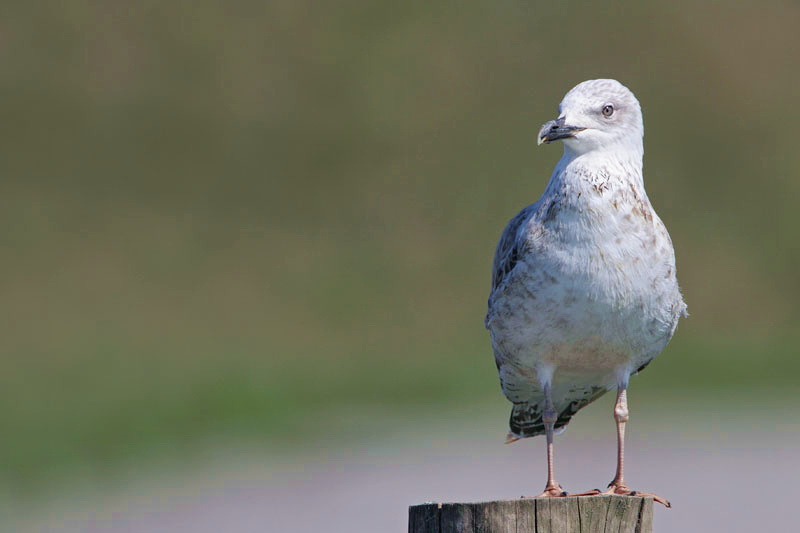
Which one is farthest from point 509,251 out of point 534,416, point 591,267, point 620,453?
point 534,416

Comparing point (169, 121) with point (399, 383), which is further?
point (169, 121)

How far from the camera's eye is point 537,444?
1358cm

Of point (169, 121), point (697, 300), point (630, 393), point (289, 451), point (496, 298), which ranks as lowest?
point (496, 298)

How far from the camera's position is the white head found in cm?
584

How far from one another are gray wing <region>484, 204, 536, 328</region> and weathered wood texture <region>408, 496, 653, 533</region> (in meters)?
1.48

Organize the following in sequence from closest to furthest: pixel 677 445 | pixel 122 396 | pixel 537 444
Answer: pixel 677 445, pixel 537 444, pixel 122 396

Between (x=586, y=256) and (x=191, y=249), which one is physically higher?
(x=191, y=249)

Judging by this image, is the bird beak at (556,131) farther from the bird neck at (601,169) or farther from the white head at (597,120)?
the bird neck at (601,169)

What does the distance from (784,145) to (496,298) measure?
15370 millimetres

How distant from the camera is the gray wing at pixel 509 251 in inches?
238

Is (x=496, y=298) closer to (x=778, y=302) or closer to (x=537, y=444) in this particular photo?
(x=537, y=444)

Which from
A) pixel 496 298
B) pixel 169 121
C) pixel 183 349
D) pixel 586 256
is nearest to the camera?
pixel 586 256

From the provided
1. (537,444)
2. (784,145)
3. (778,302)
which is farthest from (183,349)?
(784,145)

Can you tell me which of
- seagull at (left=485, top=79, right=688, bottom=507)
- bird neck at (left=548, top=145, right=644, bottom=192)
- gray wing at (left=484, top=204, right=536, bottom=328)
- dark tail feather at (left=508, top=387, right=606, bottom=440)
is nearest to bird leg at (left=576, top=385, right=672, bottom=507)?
seagull at (left=485, top=79, right=688, bottom=507)
